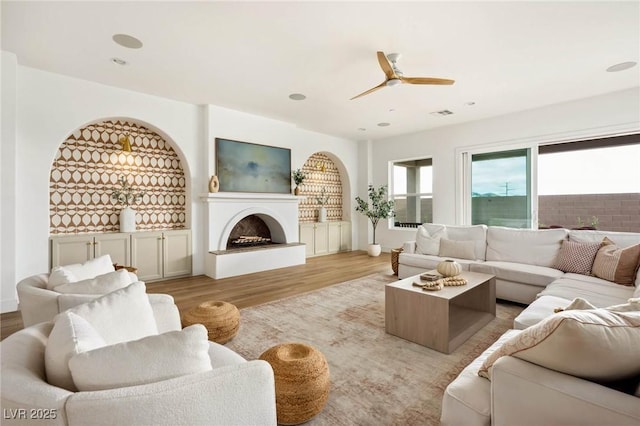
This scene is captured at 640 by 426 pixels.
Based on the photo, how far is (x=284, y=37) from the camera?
3020mm

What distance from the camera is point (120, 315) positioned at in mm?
1374

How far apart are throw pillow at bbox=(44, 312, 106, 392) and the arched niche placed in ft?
19.8

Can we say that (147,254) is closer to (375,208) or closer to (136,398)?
(136,398)

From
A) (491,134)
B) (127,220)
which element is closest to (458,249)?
(491,134)

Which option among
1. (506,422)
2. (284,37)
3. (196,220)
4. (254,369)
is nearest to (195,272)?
(196,220)

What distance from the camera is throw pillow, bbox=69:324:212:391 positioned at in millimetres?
892

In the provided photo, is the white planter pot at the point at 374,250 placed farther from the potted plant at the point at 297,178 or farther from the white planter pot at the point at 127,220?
the white planter pot at the point at 127,220

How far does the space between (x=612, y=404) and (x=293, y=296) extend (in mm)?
3324

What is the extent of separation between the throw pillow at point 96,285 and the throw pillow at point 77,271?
61mm

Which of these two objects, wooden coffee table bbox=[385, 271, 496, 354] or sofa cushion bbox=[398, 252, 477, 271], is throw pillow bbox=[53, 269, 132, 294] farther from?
sofa cushion bbox=[398, 252, 477, 271]

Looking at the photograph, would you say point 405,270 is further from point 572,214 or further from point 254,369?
point 254,369

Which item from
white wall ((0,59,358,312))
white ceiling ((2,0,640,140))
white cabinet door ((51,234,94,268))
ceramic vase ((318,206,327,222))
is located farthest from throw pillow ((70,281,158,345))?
ceramic vase ((318,206,327,222))

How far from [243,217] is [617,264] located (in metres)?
5.11

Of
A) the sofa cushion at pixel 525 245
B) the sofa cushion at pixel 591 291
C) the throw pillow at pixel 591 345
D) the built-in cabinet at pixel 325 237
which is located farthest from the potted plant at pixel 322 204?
the throw pillow at pixel 591 345
